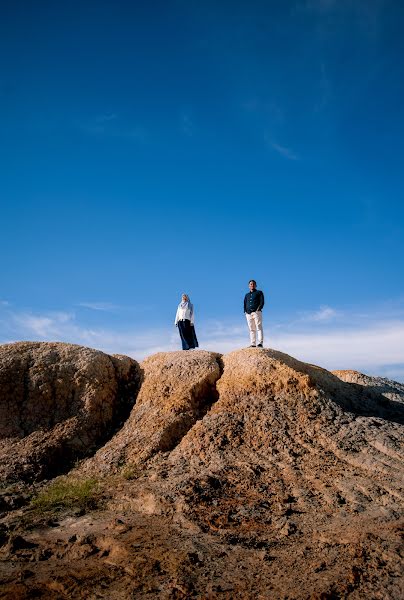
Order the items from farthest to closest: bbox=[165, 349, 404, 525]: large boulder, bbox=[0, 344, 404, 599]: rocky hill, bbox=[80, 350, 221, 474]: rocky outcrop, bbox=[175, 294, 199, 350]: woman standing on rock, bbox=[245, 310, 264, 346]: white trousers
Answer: bbox=[175, 294, 199, 350]: woman standing on rock
bbox=[245, 310, 264, 346]: white trousers
bbox=[80, 350, 221, 474]: rocky outcrop
bbox=[165, 349, 404, 525]: large boulder
bbox=[0, 344, 404, 599]: rocky hill

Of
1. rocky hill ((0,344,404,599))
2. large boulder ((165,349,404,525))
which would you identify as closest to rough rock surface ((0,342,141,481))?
rocky hill ((0,344,404,599))

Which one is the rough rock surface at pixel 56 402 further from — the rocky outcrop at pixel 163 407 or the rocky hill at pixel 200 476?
the rocky outcrop at pixel 163 407

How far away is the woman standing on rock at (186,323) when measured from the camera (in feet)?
41.4

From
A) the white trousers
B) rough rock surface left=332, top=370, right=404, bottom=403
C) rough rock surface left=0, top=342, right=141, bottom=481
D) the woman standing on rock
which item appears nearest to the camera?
rough rock surface left=0, top=342, right=141, bottom=481

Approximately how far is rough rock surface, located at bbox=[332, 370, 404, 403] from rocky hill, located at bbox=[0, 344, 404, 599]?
0.10 m

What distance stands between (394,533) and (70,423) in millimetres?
6554

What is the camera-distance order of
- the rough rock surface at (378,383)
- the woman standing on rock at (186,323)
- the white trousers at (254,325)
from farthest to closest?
the woman standing on rock at (186,323), the rough rock surface at (378,383), the white trousers at (254,325)

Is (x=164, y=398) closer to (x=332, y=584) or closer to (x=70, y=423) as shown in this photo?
(x=70, y=423)

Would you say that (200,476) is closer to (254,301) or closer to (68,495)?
(68,495)

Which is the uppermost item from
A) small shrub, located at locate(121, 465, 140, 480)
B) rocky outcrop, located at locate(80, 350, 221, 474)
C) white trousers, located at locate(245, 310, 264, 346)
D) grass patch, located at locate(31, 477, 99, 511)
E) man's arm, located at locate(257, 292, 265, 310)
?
man's arm, located at locate(257, 292, 265, 310)

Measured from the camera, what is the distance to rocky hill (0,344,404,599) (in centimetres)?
466

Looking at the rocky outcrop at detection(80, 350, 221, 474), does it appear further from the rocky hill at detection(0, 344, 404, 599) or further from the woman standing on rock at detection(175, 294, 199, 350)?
the woman standing on rock at detection(175, 294, 199, 350)

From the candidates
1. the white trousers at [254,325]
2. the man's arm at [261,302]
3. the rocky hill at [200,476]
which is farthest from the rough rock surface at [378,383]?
the man's arm at [261,302]

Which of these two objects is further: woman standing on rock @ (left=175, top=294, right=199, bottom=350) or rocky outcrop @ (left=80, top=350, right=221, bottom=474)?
woman standing on rock @ (left=175, top=294, right=199, bottom=350)
